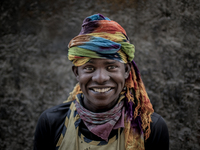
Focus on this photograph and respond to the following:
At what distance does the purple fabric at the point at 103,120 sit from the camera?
1.27 meters

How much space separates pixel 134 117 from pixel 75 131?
0.59m

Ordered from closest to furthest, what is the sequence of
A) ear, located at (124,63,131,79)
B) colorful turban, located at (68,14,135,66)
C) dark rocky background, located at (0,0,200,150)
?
colorful turban, located at (68,14,135,66) → ear, located at (124,63,131,79) → dark rocky background, located at (0,0,200,150)

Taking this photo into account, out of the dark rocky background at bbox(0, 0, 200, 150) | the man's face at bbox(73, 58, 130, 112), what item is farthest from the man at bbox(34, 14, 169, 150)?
the dark rocky background at bbox(0, 0, 200, 150)

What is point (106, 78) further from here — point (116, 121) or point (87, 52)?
point (116, 121)

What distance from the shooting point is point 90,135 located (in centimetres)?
134

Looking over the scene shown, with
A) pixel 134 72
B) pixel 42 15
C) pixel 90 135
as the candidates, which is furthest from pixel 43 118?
pixel 42 15

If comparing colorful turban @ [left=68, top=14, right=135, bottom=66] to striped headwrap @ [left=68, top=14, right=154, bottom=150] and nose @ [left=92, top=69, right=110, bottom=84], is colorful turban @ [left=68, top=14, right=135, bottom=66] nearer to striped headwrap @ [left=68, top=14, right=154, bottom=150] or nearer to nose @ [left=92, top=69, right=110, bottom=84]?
striped headwrap @ [left=68, top=14, right=154, bottom=150]

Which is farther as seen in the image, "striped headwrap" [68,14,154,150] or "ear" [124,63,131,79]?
"ear" [124,63,131,79]

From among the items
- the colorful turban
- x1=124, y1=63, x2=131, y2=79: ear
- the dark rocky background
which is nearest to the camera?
the colorful turban

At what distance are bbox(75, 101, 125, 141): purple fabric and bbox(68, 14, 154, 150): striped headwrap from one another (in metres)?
0.10

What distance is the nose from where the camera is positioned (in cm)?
122

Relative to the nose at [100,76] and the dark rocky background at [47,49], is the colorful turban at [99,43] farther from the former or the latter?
the dark rocky background at [47,49]

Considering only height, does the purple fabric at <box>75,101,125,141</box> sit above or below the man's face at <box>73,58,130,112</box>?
below

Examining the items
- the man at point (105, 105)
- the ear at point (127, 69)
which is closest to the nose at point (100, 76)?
the man at point (105, 105)
